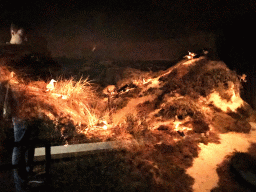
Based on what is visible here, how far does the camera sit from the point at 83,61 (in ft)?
20.2

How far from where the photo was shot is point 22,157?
2.50 metres

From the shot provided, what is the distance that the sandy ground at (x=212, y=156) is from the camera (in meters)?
3.43

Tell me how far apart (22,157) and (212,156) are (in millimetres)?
3739

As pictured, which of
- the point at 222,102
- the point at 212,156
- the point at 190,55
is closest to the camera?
the point at 212,156

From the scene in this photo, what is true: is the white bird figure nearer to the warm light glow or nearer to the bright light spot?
the warm light glow

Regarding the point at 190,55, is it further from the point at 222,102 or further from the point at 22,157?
the point at 22,157

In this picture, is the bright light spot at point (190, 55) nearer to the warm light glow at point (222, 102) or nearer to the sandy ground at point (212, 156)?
the warm light glow at point (222, 102)

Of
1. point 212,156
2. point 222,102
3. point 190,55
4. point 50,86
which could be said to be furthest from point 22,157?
point 190,55

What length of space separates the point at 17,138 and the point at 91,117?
2063mm

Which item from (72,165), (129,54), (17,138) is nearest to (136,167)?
(72,165)

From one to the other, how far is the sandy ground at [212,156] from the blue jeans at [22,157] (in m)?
2.69

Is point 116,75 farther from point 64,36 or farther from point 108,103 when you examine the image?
point 64,36

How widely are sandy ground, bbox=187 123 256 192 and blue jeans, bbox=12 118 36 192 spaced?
106 inches

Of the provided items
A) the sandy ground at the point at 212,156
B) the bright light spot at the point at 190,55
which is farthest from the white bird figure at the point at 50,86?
the bright light spot at the point at 190,55
